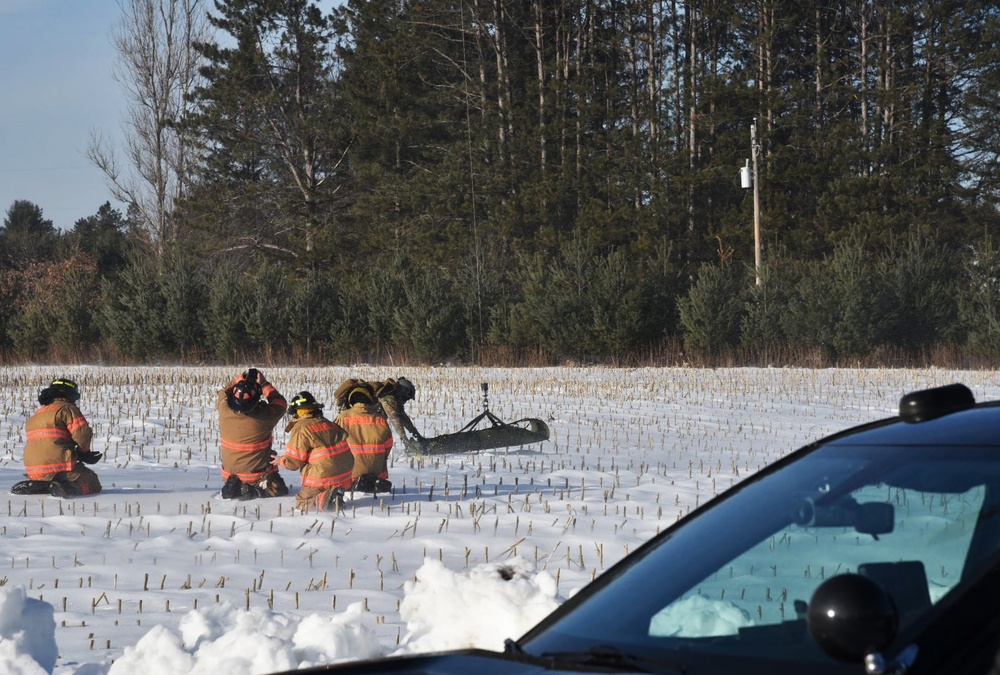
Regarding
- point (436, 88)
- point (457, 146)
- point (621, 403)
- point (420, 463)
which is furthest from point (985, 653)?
point (436, 88)

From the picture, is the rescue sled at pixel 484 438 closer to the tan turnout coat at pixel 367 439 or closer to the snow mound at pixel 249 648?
the tan turnout coat at pixel 367 439

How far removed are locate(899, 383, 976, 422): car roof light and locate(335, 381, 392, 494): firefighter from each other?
292 inches

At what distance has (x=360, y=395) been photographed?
10.7 m

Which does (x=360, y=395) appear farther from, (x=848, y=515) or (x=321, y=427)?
(x=848, y=515)

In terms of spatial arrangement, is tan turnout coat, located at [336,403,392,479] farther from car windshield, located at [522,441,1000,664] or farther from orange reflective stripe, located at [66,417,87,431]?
car windshield, located at [522,441,1000,664]

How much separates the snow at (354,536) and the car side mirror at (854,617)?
0.65 meters

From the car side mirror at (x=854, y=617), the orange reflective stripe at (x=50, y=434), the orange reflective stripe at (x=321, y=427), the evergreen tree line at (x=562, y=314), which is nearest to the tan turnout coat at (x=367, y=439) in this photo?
the orange reflective stripe at (x=321, y=427)

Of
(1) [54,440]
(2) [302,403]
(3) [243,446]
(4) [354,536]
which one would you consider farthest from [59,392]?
(4) [354,536]

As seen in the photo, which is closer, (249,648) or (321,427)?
(249,648)

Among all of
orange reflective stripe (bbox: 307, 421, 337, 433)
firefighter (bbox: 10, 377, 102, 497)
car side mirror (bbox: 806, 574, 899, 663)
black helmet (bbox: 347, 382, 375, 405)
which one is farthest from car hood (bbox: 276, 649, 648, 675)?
firefighter (bbox: 10, 377, 102, 497)

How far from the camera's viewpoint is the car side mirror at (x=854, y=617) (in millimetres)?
2080

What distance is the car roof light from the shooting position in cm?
297

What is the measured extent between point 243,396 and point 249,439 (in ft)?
A: 1.28

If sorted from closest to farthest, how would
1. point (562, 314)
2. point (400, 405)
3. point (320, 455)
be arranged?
1. point (320, 455)
2. point (400, 405)
3. point (562, 314)
